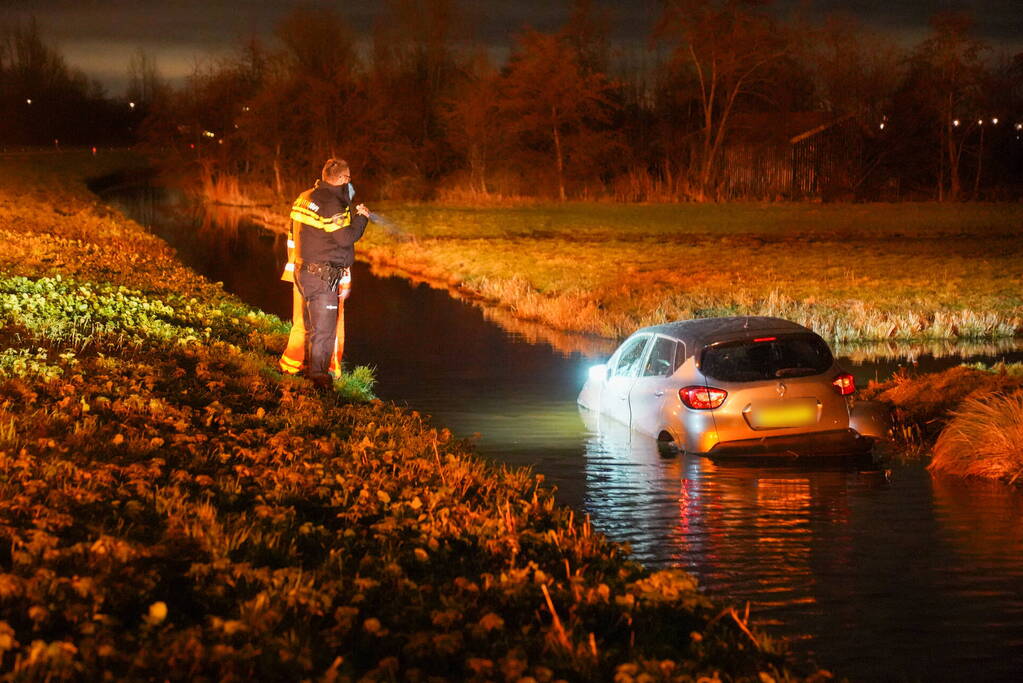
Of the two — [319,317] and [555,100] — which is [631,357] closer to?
[319,317]

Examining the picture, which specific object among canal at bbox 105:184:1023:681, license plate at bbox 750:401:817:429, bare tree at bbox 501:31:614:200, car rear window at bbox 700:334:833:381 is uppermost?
bare tree at bbox 501:31:614:200

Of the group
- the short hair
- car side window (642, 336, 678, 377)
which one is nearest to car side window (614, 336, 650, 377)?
car side window (642, 336, 678, 377)

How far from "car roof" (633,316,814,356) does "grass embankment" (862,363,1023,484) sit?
159 centimetres

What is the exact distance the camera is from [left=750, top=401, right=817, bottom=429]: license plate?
461 inches

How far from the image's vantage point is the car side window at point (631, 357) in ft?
44.5

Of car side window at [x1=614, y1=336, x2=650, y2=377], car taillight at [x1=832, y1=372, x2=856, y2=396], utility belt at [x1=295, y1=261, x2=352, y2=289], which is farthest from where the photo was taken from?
utility belt at [x1=295, y1=261, x2=352, y2=289]

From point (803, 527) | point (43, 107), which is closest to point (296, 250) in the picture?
point (803, 527)

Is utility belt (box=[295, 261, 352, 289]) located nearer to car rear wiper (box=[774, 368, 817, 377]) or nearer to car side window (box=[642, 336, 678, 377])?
car side window (box=[642, 336, 678, 377])

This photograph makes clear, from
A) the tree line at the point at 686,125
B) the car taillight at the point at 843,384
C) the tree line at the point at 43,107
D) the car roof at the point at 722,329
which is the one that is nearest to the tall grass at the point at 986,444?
the car taillight at the point at 843,384

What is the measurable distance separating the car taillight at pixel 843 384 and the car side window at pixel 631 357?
2113mm

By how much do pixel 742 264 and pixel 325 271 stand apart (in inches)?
885

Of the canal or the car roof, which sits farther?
the car roof

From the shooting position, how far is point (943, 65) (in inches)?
2926

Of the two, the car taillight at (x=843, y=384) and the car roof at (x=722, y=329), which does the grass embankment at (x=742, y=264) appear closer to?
the car roof at (x=722, y=329)
